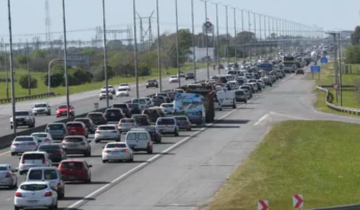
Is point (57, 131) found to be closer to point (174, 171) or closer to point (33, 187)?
point (174, 171)

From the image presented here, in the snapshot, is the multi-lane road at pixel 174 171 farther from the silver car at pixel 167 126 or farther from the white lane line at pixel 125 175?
the silver car at pixel 167 126

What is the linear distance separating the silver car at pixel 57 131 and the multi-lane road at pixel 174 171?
3.38 m

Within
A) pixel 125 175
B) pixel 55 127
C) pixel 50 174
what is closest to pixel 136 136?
pixel 125 175

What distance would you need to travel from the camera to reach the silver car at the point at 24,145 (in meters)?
58.2

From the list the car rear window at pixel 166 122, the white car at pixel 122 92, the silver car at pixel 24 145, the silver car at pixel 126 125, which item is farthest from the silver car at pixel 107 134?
the white car at pixel 122 92

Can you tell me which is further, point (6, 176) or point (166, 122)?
point (166, 122)

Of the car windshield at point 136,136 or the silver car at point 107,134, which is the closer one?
the car windshield at point 136,136

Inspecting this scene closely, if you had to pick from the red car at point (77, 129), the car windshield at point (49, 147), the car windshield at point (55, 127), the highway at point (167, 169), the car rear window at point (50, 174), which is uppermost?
the car rear window at point (50, 174)

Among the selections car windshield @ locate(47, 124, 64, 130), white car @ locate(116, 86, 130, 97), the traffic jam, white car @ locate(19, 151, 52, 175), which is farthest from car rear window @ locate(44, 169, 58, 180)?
white car @ locate(116, 86, 130, 97)

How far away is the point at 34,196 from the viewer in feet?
112

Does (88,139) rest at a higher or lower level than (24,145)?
lower

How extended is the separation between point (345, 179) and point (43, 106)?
60.8 metres

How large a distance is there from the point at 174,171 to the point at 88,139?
22.4 m

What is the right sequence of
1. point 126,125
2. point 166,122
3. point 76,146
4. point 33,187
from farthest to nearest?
point 126,125 < point 166,122 < point 76,146 < point 33,187
